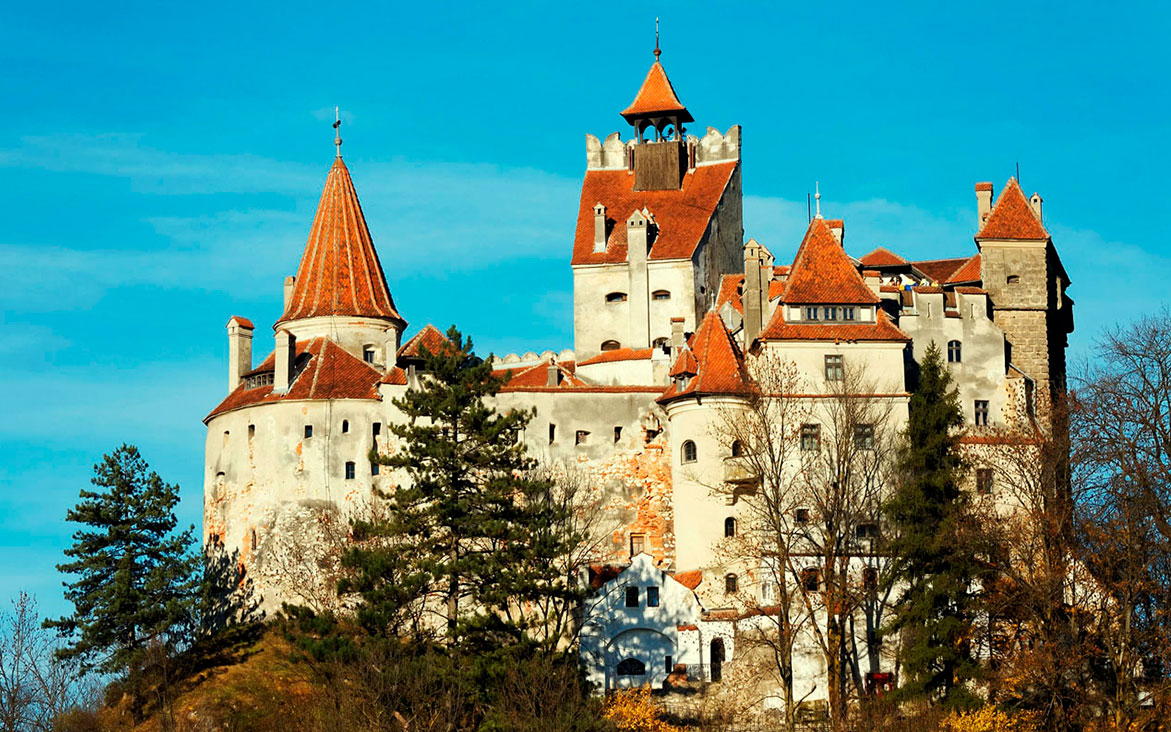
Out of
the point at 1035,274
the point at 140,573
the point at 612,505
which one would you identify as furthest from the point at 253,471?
the point at 1035,274

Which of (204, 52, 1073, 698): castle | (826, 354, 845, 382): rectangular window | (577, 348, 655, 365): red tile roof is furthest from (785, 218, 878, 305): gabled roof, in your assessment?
(577, 348, 655, 365): red tile roof

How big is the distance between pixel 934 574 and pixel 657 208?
2452 cm

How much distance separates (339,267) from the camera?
264ft

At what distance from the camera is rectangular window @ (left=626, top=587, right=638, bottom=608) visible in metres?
64.8

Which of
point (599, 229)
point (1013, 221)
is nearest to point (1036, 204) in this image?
point (1013, 221)

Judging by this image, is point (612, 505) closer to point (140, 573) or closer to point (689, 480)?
point (689, 480)

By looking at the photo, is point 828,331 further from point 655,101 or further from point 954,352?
point 655,101

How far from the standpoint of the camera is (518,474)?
71.4 meters

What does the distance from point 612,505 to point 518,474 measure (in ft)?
11.6

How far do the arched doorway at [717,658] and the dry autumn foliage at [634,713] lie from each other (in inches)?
104

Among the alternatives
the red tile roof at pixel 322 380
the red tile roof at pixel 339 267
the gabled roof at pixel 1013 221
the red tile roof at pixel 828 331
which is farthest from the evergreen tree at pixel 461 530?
the gabled roof at pixel 1013 221

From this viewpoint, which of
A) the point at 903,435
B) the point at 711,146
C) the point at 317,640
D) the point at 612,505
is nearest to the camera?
the point at 317,640

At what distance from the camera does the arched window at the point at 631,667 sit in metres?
64.2

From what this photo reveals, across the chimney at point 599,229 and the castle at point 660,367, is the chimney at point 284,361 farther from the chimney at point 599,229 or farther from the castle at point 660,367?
the chimney at point 599,229
